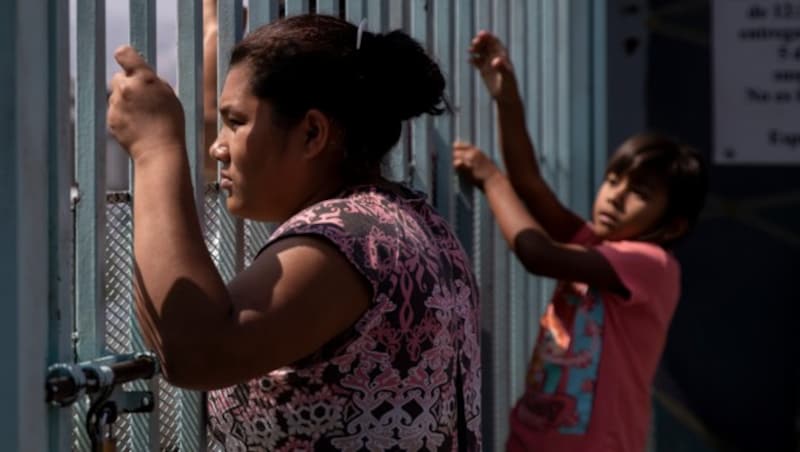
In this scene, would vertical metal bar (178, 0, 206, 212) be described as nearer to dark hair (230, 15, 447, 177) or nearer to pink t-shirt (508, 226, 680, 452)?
dark hair (230, 15, 447, 177)

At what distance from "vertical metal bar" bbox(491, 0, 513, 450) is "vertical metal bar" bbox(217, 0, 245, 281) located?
4.17ft

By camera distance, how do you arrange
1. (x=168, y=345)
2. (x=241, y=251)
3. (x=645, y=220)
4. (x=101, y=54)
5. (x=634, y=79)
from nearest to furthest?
(x=168, y=345), (x=101, y=54), (x=241, y=251), (x=645, y=220), (x=634, y=79)

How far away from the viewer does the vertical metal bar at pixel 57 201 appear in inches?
54.9

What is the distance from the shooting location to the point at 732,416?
463 cm

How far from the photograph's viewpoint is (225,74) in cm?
187

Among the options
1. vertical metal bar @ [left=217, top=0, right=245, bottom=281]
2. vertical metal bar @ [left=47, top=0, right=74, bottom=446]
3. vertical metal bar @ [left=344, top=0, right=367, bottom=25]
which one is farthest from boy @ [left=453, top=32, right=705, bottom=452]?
vertical metal bar @ [left=47, top=0, right=74, bottom=446]

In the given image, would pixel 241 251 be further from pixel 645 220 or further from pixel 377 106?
pixel 645 220

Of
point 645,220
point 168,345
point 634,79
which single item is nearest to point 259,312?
point 168,345

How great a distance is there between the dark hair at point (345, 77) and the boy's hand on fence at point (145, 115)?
157mm

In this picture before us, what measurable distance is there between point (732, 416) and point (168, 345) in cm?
358

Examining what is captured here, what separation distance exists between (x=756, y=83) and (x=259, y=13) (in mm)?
2954

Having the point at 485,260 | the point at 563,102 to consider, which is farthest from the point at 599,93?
the point at 485,260

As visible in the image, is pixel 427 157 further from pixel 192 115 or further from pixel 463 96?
pixel 192 115

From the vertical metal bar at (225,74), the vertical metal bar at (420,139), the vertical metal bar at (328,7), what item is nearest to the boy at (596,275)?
the vertical metal bar at (420,139)
